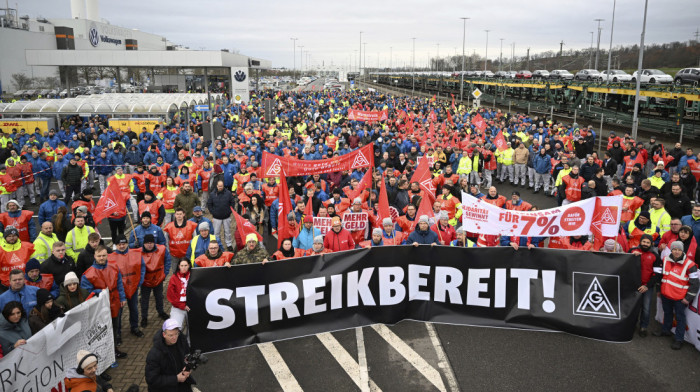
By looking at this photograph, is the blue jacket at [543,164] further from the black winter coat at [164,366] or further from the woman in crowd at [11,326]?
the woman in crowd at [11,326]

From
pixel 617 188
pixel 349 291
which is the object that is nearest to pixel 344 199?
pixel 349 291

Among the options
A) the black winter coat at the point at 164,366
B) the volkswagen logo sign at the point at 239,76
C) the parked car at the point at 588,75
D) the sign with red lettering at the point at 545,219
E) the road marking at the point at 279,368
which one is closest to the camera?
the black winter coat at the point at 164,366

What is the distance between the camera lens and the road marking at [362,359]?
648 centimetres

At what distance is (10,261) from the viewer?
7.56m

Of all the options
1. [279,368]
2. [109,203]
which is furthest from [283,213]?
[109,203]

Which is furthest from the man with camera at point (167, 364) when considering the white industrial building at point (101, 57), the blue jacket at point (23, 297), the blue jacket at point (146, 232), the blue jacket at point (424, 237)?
the white industrial building at point (101, 57)

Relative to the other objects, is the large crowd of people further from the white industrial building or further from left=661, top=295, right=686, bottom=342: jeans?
the white industrial building

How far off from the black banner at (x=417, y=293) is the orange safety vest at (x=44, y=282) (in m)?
2.17

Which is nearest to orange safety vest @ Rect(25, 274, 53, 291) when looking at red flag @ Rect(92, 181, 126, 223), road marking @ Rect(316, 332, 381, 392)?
red flag @ Rect(92, 181, 126, 223)

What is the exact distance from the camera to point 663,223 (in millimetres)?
→ 9195

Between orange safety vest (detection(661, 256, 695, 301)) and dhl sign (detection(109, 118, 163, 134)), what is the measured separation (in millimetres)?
23701

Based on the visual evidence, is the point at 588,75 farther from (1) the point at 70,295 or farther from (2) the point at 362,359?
(1) the point at 70,295

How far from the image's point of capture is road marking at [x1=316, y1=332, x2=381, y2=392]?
6541 mm

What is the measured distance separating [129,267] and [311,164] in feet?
14.7
